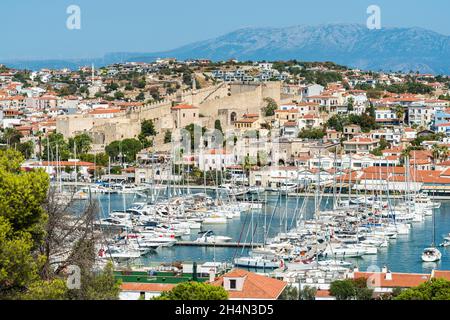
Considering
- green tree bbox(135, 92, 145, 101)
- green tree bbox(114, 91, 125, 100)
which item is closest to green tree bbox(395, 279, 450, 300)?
green tree bbox(135, 92, 145, 101)

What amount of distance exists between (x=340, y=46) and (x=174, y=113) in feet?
15.8

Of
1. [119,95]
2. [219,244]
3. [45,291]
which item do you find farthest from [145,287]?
[119,95]

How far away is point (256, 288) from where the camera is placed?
19.9ft

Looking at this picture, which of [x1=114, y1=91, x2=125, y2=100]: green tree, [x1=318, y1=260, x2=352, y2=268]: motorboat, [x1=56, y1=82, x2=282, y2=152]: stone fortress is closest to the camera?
[x1=318, y1=260, x2=352, y2=268]: motorboat

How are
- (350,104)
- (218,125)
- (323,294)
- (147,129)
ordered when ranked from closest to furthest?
(323,294) < (147,129) < (218,125) < (350,104)

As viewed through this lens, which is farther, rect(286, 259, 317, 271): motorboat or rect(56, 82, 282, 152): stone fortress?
rect(56, 82, 282, 152): stone fortress

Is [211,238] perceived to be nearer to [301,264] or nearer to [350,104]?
[301,264]

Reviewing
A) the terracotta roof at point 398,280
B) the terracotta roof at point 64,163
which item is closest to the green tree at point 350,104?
the terracotta roof at point 64,163

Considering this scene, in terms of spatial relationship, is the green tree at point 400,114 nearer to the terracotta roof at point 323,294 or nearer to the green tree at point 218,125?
the green tree at point 218,125

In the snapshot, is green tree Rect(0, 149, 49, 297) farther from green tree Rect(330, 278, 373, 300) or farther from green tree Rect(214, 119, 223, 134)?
green tree Rect(214, 119, 223, 134)

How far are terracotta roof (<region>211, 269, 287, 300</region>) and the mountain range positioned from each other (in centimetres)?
817

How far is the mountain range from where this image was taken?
15000mm
